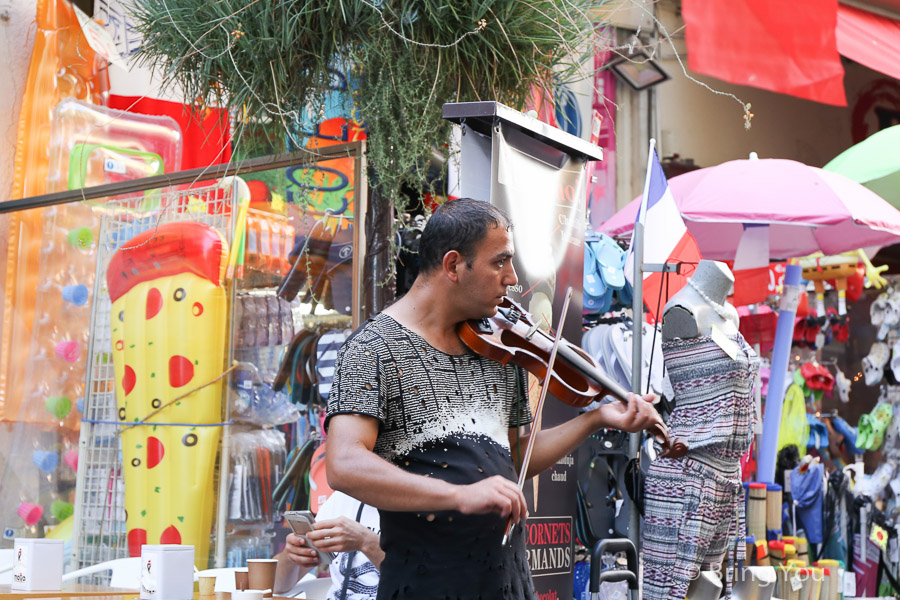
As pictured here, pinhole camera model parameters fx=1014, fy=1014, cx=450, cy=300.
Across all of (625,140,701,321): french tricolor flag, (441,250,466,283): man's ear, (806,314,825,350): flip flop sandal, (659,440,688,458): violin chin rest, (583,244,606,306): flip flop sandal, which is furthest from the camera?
(806,314,825,350): flip flop sandal

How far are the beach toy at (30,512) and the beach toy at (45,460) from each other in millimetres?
179

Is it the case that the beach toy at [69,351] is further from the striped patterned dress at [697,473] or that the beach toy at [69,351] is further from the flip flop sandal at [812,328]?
the flip flop sandal at [812,328]

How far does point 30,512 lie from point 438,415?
371 cm

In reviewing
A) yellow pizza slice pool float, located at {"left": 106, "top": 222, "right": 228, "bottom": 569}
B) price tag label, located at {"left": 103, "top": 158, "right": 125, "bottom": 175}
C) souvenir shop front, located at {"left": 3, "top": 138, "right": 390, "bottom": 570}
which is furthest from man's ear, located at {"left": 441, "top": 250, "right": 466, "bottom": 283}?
price tag label, located at {"left": 103, "top": 158, "right": 125, "bottom": 175}

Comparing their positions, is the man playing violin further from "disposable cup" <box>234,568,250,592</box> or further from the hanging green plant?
the hanging green plant

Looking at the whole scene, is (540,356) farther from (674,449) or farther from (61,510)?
(61,510)

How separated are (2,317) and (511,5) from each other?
3337 millimetres

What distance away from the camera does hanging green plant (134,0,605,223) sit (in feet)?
9.96

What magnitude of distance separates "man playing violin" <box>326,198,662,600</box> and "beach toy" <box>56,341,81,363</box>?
3153mm

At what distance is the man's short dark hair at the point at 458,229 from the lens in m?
1.73

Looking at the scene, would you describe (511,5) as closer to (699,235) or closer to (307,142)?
(307,142)

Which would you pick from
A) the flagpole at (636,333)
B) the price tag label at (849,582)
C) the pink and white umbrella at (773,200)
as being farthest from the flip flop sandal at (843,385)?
the flagpole at (636,333)

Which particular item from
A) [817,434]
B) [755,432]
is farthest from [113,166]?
[817,434]

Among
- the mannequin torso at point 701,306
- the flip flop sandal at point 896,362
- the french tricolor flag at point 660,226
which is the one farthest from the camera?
the flip flop sandal at point 896,362
